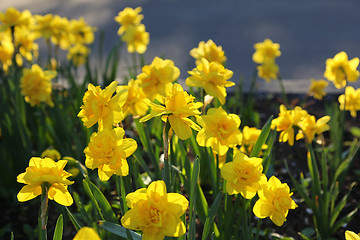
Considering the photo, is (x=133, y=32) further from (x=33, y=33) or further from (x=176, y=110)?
(x=176, y=110)

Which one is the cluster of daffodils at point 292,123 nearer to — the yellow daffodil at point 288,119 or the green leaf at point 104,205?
the yellow daffodil at point 288,119

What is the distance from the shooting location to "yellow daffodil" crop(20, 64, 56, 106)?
6.73 feet

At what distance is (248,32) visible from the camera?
497cm

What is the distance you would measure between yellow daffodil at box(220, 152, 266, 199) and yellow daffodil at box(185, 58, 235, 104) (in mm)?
274

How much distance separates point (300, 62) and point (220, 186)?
10.2 ft

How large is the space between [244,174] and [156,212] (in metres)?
0.29

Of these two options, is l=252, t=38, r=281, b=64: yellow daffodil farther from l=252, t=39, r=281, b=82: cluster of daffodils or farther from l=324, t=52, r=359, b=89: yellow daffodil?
l=324, t=52, r=359, b=89: yellow daffodil

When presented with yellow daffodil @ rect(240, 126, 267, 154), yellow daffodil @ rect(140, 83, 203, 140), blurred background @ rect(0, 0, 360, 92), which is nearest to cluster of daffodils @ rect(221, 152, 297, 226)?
yellow daffodil @ rect(140, 83, 203, 140)

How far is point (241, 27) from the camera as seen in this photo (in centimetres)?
519

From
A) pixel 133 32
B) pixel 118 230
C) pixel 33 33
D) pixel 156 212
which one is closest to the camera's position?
pixel 156 212

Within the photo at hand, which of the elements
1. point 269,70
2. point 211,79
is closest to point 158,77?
point 211,79

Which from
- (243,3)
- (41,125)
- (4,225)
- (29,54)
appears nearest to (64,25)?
(29,54)

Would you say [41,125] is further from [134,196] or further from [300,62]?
[300,62]

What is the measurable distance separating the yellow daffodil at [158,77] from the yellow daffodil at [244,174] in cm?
32
